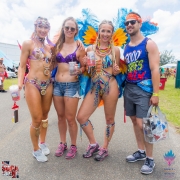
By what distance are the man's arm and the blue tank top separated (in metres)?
0.07

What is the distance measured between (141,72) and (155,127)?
2.41 feet

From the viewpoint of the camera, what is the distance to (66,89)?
114 inches

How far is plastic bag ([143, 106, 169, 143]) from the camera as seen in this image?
2.57 metres

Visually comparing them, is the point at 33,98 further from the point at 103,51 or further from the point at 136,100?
the point at 136,100

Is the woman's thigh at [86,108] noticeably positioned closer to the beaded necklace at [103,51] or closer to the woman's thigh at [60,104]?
the woman's thigh at [60,104]

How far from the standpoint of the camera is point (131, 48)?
8.93ft

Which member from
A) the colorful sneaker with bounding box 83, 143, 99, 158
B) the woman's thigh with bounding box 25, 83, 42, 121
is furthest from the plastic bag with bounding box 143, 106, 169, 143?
the woman's thigh with bounding box 25, 83, 42, 121

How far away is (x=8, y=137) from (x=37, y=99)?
1.56 m

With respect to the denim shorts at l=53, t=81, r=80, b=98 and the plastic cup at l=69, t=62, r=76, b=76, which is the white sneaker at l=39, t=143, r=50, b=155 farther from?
the plastic cup at l=69, t=62, r=76, b=76

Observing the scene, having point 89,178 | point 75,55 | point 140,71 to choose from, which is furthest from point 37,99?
point 140,71

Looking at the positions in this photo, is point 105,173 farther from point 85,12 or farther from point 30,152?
point 85,12

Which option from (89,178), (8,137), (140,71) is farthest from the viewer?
(8,137)

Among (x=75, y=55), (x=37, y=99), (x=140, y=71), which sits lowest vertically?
(x=37, y=99)

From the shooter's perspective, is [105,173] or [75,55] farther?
[75,55]
